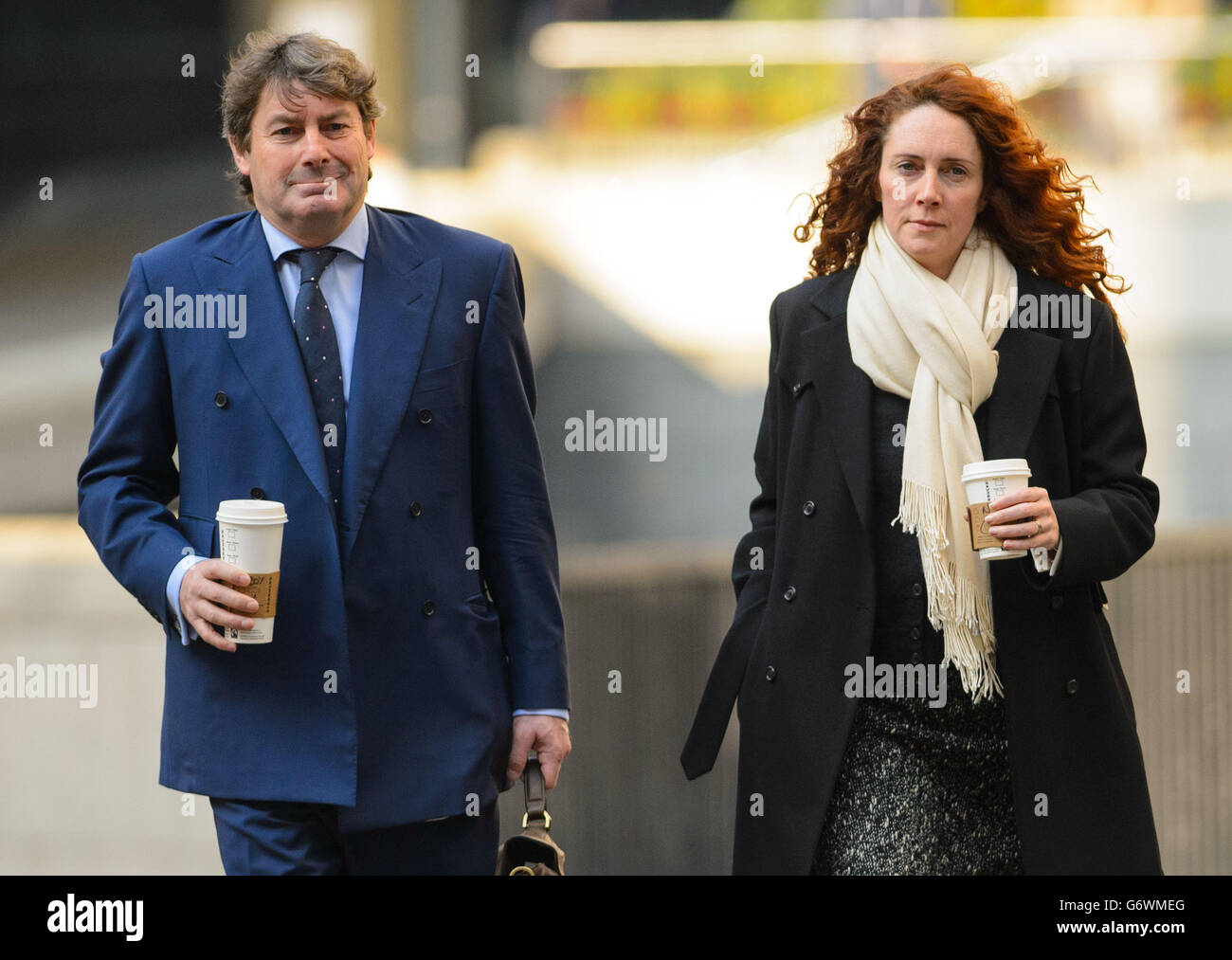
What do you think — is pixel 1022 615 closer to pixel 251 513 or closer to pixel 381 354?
pixel 381 354

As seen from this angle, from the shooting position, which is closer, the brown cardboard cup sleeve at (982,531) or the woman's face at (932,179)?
the brown cardboard cup sleeve at (982,531)

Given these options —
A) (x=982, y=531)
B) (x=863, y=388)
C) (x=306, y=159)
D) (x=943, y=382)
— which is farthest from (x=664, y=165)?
(x=982, y=531)

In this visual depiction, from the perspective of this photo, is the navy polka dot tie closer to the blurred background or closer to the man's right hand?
the man's right hand

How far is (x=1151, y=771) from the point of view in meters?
5.01

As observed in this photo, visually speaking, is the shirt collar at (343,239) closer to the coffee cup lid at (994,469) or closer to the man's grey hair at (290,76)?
the man's grey hair at (290,76)

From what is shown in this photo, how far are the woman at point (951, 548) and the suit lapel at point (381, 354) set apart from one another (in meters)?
0.84

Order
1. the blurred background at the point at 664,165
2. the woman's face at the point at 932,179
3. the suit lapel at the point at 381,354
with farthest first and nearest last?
the blurred background at the point at 664,165
the woman's face at the point at 932,179
the suit lapel at the point at 381,354

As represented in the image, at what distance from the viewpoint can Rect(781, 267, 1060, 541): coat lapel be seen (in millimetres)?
3234

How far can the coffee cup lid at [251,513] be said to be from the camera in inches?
110

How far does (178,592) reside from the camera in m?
2.92

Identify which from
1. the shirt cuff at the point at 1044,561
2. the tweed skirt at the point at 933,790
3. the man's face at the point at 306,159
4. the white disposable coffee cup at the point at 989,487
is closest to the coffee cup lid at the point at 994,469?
the white disposable coffee cup at the point at 989,487

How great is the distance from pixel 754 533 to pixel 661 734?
53.3 inches

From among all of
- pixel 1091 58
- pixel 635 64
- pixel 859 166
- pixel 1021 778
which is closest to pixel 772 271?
pixel 635 64

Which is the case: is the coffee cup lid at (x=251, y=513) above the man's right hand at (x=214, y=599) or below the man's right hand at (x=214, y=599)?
above
